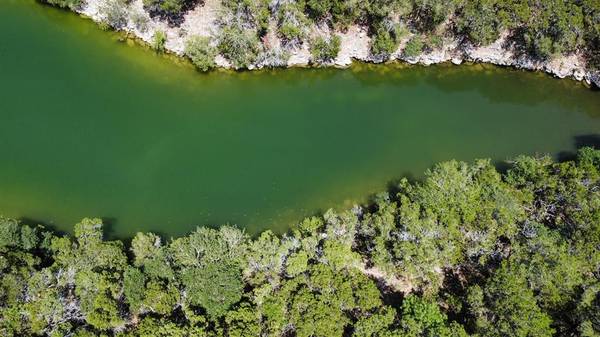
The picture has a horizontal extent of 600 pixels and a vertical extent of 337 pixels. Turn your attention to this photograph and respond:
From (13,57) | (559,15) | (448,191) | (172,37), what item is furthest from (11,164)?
(559,15)

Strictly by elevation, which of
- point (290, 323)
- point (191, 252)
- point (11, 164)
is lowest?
point (290, 323)

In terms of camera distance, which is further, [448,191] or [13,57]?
[13,57]

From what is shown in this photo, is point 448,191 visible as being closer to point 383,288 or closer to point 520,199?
point 520,199

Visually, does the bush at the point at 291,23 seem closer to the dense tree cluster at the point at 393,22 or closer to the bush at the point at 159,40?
the dense tree cluster at the point at 393,22

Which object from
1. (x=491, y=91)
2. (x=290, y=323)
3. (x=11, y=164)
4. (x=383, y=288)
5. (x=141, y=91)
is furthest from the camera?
(x=491, y=91)

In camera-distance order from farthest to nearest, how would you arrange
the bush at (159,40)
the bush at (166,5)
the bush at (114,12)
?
1. the bush at (114,12)
2. the bush at (159,40)
3. the bush at (166,5)

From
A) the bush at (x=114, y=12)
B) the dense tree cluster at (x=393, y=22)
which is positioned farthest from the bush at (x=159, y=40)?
the bush at (x=114, y=12)

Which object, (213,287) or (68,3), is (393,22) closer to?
(213,287)
